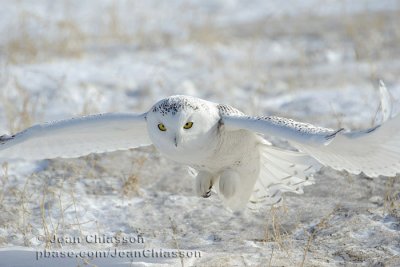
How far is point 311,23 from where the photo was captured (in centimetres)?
1203

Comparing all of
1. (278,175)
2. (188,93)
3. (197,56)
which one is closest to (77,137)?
(278,175)

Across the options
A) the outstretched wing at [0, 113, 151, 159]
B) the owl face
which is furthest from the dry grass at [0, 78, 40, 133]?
the owl face

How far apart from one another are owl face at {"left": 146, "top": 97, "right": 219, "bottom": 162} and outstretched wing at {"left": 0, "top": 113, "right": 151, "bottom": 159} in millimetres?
323

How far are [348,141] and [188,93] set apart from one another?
4813 millimetres

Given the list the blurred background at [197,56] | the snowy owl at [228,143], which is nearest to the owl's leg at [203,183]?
the snowy owl at [228,143]

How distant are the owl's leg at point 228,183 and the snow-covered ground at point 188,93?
0.92 feet

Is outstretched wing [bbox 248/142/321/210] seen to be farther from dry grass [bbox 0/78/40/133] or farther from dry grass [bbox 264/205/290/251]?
dry grass [bbox 0/78/40/133]

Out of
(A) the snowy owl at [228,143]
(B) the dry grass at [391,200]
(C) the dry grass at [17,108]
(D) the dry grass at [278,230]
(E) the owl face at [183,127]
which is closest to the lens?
(A) the snowy owl at [228,143]

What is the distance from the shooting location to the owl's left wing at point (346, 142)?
345 centimetres

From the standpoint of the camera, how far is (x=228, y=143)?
4137 millimetres

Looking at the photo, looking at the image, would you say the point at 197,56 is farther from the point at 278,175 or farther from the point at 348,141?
the point at 348,141

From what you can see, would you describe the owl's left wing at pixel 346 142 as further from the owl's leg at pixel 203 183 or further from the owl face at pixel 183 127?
the owl's leg at pixel 203 183

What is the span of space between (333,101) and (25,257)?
4606 millimetres

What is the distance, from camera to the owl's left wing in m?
3.45
